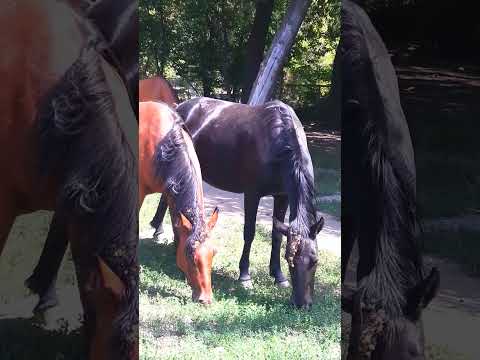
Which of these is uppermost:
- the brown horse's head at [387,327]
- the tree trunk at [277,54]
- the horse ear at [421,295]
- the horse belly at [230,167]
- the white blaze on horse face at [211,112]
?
the tree trunk at [277,54]

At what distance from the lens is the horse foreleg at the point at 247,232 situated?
3.76 m

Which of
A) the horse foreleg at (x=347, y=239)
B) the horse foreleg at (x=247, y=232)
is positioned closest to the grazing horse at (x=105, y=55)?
the horse foreleg at (x=247, y=232)

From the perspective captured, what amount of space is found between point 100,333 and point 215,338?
0.64 metres

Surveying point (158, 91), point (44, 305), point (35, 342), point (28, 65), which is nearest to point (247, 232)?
point (158, 91)

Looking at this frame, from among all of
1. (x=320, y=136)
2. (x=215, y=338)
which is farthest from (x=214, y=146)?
(x=215, y=338)

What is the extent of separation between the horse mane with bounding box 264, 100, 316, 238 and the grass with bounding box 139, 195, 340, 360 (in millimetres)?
238

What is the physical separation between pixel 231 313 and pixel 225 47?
1.56 meters

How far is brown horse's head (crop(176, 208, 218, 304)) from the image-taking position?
11.8 feet

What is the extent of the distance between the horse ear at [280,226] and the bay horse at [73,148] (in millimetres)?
852

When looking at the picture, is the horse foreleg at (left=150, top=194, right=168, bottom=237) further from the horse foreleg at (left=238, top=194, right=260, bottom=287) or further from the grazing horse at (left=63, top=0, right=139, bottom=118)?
the grazing horse at (left=63, top=0, right=139, bottom=118)

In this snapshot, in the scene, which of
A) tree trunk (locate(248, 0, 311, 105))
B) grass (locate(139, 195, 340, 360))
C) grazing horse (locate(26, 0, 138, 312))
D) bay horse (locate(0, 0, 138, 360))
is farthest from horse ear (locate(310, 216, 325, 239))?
grazing horse (locate(26, 0, 138, 312))

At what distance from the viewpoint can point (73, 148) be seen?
3314 mm

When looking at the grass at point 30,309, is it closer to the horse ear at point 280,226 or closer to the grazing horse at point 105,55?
the grazing horse at point 105,55

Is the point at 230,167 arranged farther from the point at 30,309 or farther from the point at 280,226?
the point at 30,309
